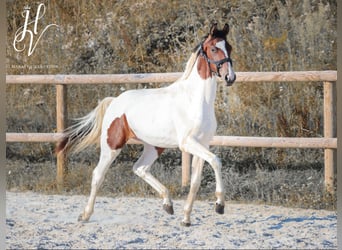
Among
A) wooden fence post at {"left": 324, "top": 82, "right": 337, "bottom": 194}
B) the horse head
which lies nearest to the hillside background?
wooden fence post at {"left": 324, "top": 82, "right": 337, "bottom": 194}

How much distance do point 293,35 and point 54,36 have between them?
1.60m

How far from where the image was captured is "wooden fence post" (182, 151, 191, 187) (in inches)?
189

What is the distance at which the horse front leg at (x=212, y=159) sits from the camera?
4.39 meters

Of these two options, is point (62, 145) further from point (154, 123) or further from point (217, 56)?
point (217, 56)

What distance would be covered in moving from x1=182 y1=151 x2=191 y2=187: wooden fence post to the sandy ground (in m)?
0.15

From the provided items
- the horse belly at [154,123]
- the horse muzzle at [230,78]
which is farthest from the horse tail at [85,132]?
the horse muzzle at [230,78]

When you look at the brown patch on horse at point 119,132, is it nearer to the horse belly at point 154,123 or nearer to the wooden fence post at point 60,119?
the horse belly at point 154,123

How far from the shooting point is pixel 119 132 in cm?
477

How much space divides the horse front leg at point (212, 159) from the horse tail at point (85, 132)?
2.12ft

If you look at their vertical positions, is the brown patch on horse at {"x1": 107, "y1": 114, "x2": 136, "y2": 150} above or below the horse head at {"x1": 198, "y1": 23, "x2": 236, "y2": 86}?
below

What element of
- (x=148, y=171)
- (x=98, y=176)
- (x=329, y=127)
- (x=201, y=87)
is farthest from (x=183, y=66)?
(x=329, y=127)

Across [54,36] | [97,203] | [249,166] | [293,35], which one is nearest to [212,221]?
[249,166]

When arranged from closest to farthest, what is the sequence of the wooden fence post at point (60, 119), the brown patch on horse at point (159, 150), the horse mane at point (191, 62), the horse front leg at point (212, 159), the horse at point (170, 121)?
the horse front leg at point (212, 159) → the horse at point (170, 121) → the horse mane at point (191, 62) → the brown patch on horse at point (159, 150) → the wooden fence post at point (60, 119)

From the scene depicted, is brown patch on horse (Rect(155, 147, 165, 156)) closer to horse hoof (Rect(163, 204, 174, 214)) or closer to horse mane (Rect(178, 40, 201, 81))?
horse hoof (Rect(163, 204, 174, 214))
